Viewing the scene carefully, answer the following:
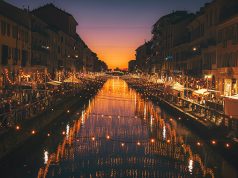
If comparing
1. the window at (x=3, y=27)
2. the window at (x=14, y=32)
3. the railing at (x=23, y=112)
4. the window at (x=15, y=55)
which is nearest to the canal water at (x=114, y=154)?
the railing at (x=23, y=112)

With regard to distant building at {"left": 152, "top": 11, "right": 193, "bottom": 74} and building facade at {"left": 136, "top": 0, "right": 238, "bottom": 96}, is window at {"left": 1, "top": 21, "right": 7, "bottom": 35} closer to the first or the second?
building facade at {"left": 136, "top": 0, "right": 238, "bottom": 96}

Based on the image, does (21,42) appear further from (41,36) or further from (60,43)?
(60,43)

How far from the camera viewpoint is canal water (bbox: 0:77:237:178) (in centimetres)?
1899

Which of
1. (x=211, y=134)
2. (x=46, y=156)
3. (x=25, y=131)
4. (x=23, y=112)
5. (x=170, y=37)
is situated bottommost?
(x=46, y=156)

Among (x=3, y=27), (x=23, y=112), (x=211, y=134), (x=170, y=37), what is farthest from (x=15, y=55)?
(x=170, y=37)

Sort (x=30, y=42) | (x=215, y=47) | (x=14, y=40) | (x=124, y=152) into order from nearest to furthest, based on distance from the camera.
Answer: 1. (x=124, y=152)
2. (x=14, y=40)
3. (x=215, y=47)
4. (x=30, y=42)

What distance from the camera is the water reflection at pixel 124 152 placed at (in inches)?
755

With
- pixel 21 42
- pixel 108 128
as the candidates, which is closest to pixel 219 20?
pixel 21 42

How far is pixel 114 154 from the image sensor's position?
2305 centimetres

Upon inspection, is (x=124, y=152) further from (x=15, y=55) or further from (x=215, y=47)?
(x=215, y=47)

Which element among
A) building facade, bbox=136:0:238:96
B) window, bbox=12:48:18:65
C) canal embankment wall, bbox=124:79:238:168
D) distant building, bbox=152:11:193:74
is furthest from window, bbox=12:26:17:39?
distant building, bbox=152:11:193:74

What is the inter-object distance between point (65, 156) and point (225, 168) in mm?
7373

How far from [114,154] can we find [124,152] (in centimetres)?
86

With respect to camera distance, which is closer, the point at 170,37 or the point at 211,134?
the point at 211,134
